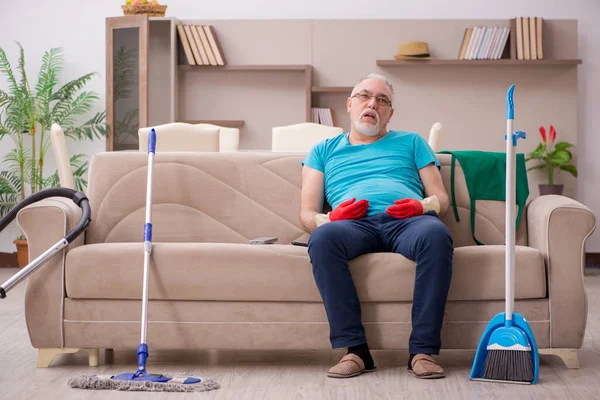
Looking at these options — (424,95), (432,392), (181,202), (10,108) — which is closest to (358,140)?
(181,202)

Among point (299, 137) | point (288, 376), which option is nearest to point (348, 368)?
point (288, 376)

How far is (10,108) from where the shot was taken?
6.27m

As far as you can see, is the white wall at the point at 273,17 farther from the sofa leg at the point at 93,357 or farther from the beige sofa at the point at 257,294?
the sofa leg at the point at 93,357

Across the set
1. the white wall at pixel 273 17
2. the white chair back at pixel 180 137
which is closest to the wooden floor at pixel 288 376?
the white chair back at pixel 180 137

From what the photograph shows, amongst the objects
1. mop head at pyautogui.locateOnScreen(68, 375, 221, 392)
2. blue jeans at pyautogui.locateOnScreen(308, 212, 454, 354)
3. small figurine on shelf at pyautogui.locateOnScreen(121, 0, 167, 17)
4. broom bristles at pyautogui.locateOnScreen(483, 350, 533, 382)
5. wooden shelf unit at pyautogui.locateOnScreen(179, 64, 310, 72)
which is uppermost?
small figurine on shelf at pyautogui.locateOnScreen(121, 0, 167, 17)

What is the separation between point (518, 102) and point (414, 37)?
92cm

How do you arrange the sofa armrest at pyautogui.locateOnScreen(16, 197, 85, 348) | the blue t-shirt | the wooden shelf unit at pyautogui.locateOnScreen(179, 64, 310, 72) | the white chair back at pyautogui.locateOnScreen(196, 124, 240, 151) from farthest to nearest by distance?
the wooden shelf unit at pyautogui.locateOnScreen(179, 64, 310, 72) → the white chair back at pyautogui.locateOnScreen(196, 124, 240, 151) → the blue t-shirt → the sofa armrest at pyautogui.locateOnScreen(16, 197, 85, 348)

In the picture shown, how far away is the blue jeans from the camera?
2619 mm

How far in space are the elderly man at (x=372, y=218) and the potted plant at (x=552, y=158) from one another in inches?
122

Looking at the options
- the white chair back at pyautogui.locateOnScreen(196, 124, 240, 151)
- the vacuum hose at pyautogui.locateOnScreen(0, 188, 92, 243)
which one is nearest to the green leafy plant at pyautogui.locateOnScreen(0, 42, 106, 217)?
the white chair back at pyautogui.locateOnScreen(196, 124, 240, 151)

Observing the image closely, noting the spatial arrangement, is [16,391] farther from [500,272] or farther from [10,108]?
[10,108]

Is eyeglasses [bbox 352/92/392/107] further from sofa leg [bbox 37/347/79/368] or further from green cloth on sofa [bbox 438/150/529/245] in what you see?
sofa leg [bbox 37/347/79/368]

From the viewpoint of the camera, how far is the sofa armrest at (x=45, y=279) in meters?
2.79

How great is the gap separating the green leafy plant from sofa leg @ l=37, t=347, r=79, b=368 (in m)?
3.53
